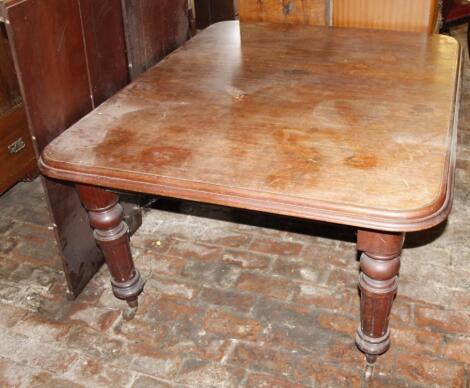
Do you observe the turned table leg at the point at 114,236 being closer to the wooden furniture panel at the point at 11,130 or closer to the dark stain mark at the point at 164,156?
the dark stain mark at the point at 164,156

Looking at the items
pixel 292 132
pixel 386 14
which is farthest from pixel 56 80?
pixel 386 14

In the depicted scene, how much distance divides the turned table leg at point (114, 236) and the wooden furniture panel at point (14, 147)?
1.11 m

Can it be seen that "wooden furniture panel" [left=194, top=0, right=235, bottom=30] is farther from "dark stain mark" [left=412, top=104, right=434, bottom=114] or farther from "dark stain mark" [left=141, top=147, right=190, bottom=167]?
"dark stain mark" [left=141, top=147, right=190, bottom=167]

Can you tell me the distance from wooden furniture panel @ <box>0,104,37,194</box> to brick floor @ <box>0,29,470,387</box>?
0.27 m

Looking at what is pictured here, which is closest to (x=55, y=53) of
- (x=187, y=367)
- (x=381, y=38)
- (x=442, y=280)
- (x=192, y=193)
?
(x=192, y=193)

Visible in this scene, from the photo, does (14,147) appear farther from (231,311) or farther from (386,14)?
(386,14)

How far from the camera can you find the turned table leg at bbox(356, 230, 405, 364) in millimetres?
1707

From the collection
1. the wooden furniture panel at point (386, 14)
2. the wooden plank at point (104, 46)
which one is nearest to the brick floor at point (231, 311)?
the wooden plank at point (104, 46)

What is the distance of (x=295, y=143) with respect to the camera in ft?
6.15

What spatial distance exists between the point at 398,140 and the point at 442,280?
1022mm

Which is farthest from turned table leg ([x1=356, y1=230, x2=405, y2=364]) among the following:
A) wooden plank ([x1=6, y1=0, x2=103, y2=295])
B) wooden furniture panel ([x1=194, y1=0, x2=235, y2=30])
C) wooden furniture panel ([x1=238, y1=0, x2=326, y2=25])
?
wooden furniture panel ([x1=194, y1=0, x2=235, y2=30])

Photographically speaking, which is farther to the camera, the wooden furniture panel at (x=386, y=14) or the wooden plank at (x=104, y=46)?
the wooden furniture panel at (x=386, y=14)

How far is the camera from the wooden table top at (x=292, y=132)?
5.35ft

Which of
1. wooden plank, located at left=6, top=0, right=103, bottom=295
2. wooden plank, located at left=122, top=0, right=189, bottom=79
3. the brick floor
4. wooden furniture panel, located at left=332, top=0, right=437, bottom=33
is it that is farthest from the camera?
wooden furniture panel, located at left=332, top=0, right=437, bottom=33
